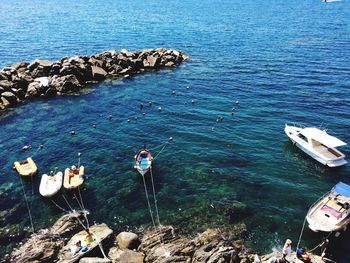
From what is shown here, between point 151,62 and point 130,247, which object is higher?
point 151,62

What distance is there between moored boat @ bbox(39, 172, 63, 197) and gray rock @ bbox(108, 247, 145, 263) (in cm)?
1097

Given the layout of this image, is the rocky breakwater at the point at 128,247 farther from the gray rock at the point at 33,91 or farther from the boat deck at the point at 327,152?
the gray rock at the point at 33,91

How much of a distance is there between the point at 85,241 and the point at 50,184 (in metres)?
10.6

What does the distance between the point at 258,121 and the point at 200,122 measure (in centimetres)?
862

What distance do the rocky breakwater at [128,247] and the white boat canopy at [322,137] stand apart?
18.5 m

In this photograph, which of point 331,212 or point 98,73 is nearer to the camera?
point 331,212

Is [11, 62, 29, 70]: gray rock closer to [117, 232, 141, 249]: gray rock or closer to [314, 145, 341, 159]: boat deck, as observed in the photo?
[117, 232, 141, 249]: gray rock

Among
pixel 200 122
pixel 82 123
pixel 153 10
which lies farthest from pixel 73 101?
pixel 153 10

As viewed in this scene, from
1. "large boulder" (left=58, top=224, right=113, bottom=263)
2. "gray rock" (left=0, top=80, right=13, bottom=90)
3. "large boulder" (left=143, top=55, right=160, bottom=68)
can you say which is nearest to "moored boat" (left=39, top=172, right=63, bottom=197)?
→ "large boulder" (left=58, top=224, right=113, bottom=263)

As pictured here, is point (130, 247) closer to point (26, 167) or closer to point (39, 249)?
point (39, 249)

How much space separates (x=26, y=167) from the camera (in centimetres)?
3966

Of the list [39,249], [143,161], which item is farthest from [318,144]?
[39,249]

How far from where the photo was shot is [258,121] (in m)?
49.6

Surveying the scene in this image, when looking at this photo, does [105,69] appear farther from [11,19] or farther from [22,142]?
[11,19]
